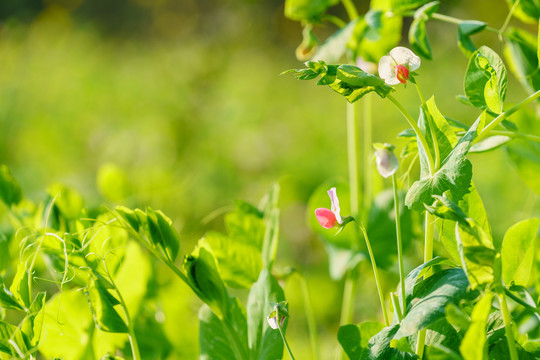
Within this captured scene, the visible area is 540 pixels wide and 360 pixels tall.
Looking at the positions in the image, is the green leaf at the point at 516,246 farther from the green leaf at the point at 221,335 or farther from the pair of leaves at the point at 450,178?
the green leaf at the point at 221,335

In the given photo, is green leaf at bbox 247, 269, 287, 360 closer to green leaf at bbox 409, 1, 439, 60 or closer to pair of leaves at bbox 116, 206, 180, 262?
pair of leaves at bbox 116, 206, 180, 262

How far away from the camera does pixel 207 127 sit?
235 centimetres

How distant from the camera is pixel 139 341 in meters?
0.53

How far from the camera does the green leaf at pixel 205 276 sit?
1.26ft

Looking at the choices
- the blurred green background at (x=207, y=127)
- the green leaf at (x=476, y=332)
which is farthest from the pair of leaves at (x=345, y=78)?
the blurred green background at (x=207, y=127)

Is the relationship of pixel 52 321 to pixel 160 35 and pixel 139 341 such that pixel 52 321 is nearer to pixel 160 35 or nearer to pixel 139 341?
pixel 139 341

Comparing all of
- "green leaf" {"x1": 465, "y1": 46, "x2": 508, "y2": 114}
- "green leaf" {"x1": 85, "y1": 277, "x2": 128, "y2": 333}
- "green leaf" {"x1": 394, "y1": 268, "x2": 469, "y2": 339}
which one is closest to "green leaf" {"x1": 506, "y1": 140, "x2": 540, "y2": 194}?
"green leaf" {"x1": 465, "y1": 46, "x2": 508, "y2": 114}

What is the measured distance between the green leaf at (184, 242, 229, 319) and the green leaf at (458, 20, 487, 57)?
0.26 m

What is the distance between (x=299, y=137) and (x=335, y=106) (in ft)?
1.96

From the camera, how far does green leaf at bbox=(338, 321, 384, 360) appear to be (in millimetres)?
368

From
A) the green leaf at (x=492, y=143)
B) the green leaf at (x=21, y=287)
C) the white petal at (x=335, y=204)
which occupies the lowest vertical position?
the green leaf at (x=492, y=143)

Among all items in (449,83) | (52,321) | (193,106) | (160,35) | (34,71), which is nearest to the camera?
(52,321)

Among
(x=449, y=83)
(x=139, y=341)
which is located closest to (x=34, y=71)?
(x=449, y=83)

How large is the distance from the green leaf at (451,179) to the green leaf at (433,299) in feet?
0.13
